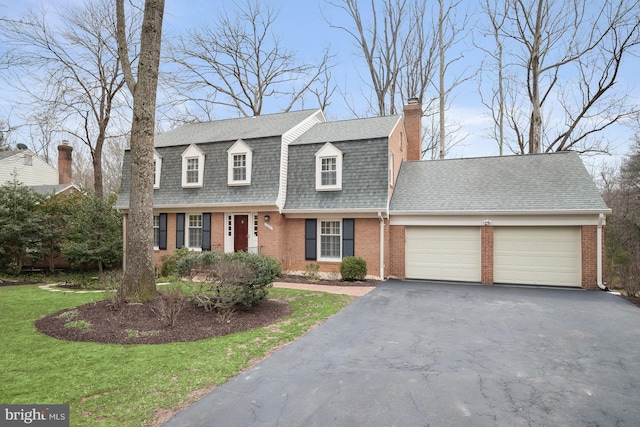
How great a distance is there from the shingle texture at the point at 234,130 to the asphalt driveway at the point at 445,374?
33.4 feet

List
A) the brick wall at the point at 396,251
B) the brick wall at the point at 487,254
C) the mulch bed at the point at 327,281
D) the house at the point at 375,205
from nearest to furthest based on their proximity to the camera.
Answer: the house at the point at 375,205 < the brick wall at the point at 487,254 < the mulch bed at the point at 327,281 < the brick wall at the point at 396,251

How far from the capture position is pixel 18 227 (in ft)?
47.6

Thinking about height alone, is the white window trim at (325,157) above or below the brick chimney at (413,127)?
below

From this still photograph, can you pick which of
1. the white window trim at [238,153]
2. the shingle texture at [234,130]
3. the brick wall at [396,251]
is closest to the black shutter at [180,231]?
the white window trim at [238,153]

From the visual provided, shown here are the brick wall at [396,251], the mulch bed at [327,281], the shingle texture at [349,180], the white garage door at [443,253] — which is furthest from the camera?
the brick wall at [396,251]

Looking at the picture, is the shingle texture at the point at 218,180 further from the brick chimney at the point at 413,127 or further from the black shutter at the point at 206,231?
the brick chimney at the point at 413,127

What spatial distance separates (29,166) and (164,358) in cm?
2880

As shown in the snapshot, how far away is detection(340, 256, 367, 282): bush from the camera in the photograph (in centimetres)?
1260

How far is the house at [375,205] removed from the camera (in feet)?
38.7

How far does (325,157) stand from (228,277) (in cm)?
801

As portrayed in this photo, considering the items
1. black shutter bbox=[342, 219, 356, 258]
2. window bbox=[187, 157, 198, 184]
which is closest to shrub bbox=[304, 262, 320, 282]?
black shutter bbox=[342, 219, 356, 258]

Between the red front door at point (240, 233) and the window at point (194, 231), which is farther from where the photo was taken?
the window at point (194, 231)

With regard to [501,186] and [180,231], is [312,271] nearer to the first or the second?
[180,231]

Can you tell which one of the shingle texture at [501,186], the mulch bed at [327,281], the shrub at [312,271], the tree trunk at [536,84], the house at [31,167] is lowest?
the mulch bed at [327,281]
